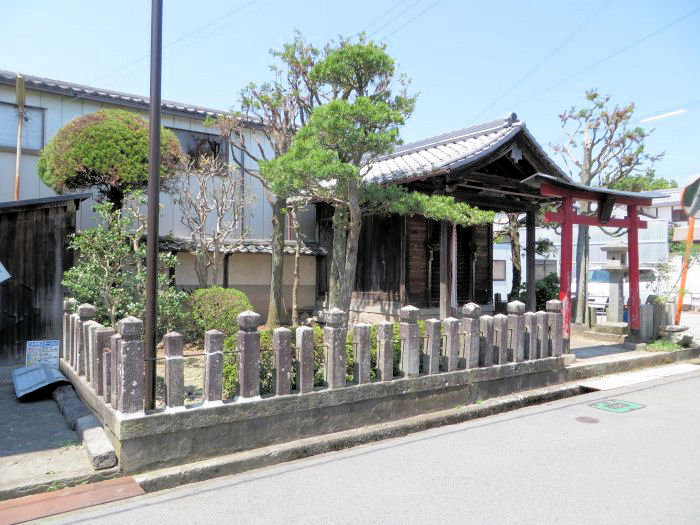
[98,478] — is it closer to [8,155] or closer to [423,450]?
[423,450]

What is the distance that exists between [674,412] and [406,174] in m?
6.21

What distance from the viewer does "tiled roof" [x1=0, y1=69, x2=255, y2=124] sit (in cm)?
1127

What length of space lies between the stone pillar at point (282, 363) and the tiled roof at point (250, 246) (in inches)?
281

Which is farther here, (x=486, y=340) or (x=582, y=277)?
(x=582, y=277)

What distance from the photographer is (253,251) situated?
13234mm

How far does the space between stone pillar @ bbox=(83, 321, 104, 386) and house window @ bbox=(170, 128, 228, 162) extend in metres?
7.51

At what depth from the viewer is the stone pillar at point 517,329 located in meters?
8.04

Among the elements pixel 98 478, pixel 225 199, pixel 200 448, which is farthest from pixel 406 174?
pixel 98 478

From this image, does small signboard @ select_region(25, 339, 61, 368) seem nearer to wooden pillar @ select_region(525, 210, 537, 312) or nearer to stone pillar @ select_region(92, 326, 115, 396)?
stone pillar @ select_region(92, 326, 115, 396)

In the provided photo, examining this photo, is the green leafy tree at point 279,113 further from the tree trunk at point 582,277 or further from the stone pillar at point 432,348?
the tree trunk at point 582,277

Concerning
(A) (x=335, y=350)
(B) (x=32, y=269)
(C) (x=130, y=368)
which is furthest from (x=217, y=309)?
(C) (x=130, y=368)

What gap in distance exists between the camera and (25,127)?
11.4 meters

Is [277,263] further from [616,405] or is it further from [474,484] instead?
[474,484]

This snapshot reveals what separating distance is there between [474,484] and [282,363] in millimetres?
2336
